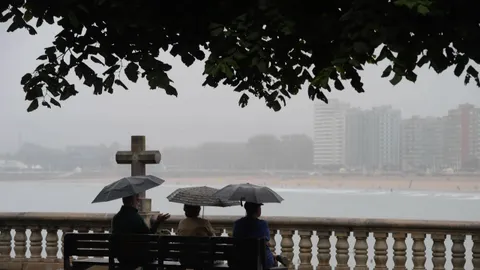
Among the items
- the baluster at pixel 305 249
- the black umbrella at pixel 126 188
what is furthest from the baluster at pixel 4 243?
the baluster at pixel 305 249

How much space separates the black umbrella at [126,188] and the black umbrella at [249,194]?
0.68 metres

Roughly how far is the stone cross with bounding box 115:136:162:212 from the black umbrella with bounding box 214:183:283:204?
182 cm

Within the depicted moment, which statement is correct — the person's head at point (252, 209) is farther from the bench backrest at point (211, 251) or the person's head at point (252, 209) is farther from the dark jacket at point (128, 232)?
the dark jacket at point (128, 232)

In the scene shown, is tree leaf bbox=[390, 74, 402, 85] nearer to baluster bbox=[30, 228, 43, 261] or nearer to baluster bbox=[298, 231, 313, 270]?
baluster bbox=[298, 231, 313, 270]

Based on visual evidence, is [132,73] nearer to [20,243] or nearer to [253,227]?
[253,227]

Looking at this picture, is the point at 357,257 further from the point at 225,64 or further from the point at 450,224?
the point at 225,64

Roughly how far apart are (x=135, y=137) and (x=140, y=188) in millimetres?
2147

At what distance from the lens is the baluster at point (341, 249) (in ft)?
29.0

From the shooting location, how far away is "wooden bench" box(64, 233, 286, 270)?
21.8ft

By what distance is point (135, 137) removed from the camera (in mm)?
9523

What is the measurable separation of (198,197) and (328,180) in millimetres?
11347

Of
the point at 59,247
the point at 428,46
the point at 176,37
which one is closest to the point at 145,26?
the point at 176,37

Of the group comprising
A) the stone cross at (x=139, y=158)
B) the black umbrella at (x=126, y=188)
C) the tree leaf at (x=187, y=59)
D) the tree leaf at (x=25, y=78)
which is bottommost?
the black umbrella at (x=126, y=188)

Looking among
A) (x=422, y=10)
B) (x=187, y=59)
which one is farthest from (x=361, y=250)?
(x=422, y=10)
